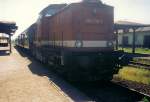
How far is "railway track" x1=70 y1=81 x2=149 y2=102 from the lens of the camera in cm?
810

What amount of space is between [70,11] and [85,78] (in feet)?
9.53

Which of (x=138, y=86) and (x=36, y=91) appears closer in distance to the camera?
(x=36, y=91)

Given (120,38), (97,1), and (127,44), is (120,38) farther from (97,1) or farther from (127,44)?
(97,1)

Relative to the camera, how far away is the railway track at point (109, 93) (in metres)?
8.10

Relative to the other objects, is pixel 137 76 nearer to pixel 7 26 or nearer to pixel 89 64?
pixel 89 64

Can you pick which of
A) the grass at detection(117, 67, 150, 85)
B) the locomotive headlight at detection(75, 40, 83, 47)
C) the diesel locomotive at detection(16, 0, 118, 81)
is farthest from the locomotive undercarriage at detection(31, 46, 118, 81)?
the grass at detection(117, 67, 150, 85)

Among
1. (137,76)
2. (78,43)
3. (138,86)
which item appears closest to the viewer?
(78,43)

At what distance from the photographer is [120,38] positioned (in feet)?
168

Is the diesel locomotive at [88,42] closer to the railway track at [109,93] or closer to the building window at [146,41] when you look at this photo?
the railway track at [109,93]

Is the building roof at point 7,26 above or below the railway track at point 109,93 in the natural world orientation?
above

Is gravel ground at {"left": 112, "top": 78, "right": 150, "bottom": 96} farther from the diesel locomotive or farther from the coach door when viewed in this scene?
the coach door

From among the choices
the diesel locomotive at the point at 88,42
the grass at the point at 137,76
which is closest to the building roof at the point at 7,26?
the grass at the point at 137,76

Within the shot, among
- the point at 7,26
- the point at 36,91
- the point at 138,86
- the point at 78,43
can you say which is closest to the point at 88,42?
the point at 78,43

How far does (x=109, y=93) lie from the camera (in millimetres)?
9070
